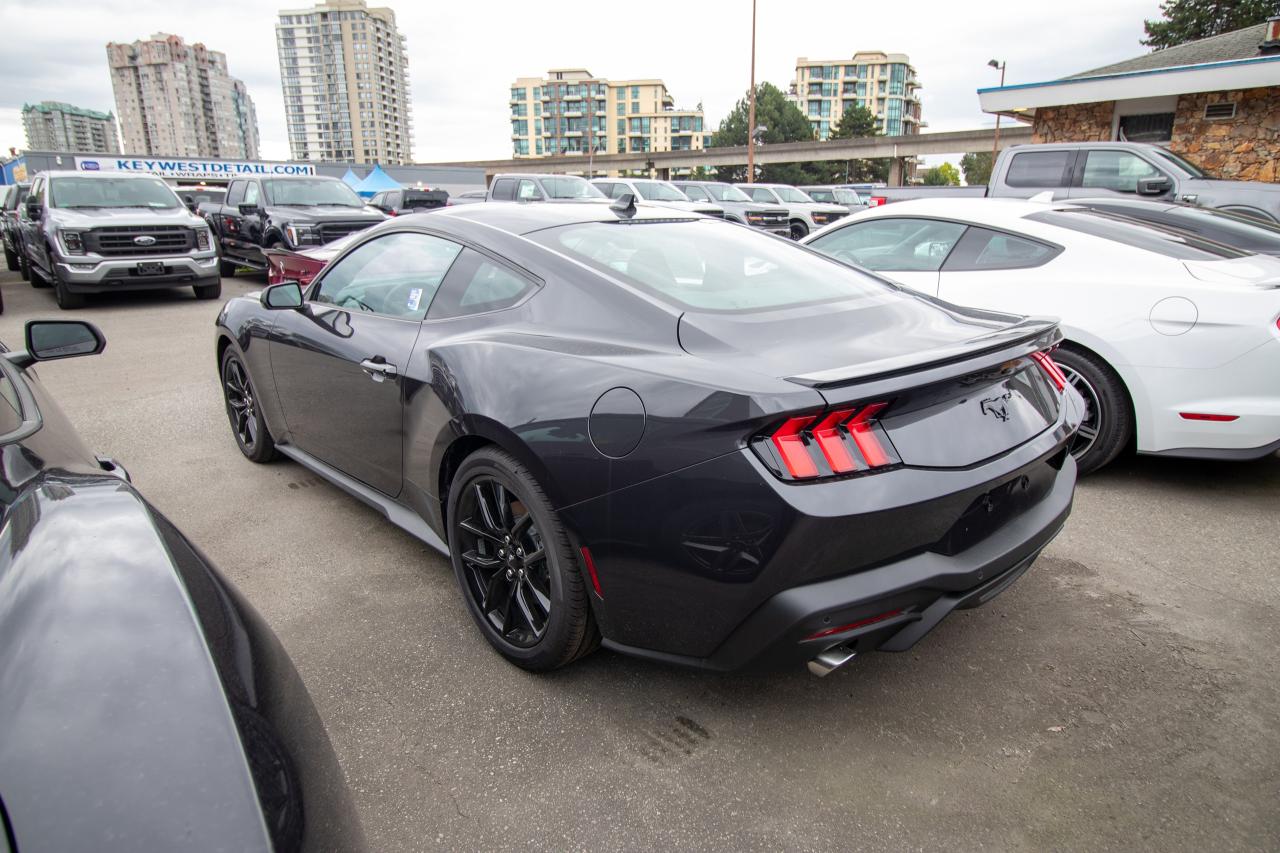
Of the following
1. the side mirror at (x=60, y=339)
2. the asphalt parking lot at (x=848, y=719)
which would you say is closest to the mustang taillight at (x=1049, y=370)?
the asphalt parking lot at (x=848, y=719)

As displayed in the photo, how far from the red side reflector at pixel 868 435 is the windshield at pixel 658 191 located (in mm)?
18194

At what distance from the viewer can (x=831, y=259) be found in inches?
131

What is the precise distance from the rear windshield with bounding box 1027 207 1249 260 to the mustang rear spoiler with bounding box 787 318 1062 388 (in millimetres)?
2256

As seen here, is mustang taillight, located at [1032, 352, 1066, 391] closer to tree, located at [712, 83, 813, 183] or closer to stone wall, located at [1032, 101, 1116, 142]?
stone wall, located at [1032, 101, 1116, 142]

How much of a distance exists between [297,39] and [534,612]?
168762 mm

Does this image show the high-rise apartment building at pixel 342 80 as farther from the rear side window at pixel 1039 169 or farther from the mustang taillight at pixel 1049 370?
the mustang taillight at pixel 1049 370

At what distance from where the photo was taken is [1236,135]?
15984 mm

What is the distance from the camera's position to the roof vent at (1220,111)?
15966 mm

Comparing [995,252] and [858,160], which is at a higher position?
A: [858,160]

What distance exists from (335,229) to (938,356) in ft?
36.5

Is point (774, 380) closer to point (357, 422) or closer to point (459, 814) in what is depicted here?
point (459, 814)

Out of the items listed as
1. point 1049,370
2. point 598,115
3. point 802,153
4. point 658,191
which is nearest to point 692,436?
point 1049,370

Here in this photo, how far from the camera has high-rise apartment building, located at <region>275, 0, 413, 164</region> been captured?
138500 millimetres

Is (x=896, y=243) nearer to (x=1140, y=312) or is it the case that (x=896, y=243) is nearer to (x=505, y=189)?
(x=1140, y=312)
